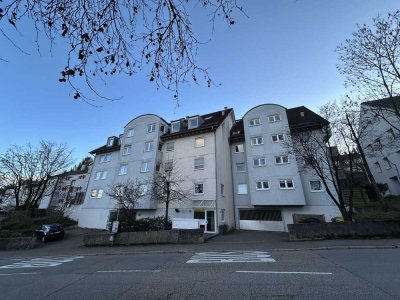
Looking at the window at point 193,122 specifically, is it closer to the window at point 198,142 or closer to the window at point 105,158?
the window at point 198,142

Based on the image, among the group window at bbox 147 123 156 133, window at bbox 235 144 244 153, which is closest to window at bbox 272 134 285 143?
window at bbox 235 144 244 153

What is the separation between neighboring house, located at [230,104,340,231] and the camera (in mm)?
22547

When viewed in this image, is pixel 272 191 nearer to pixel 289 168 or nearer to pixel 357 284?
pixel 289 168

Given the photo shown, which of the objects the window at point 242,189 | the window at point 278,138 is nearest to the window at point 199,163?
the window at point 242,189

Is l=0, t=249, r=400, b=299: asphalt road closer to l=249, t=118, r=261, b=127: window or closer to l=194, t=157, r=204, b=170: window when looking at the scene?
l=194, t=157, r=204, b=170: window

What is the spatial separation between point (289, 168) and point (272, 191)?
3118 mm

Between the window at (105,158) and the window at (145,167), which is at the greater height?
the window at (105,158)

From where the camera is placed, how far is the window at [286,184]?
2306 centimetres

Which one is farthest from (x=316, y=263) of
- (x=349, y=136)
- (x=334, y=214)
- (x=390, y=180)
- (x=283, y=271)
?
(x=390, y=180)

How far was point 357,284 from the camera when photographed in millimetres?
5609

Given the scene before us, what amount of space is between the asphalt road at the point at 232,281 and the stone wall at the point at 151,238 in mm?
7861

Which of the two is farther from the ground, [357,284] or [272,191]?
[272,191]

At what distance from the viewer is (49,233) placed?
22.9 meters

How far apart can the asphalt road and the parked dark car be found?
16.2 meters
